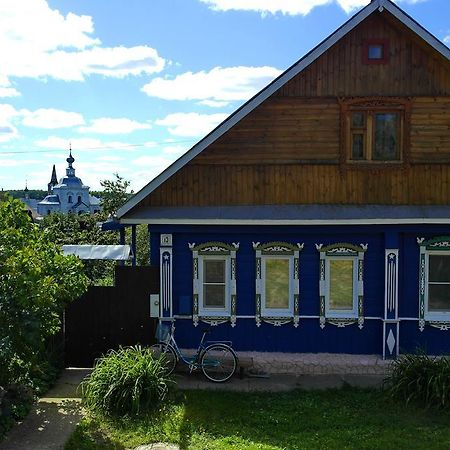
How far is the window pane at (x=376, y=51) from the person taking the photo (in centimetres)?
1112

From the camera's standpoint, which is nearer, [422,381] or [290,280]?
[422,381]

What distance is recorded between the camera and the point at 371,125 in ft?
36.8

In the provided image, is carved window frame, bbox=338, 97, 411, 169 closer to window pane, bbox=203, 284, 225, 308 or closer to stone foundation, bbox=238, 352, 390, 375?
window pane, bbox=203, 284, 225, 308

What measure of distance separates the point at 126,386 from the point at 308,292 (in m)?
4.34

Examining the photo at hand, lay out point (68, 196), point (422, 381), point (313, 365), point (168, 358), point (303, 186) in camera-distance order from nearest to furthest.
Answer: point (422, 381) < point (168, 358) < point (313, 365) < point (303, 186) < point (68, 196)

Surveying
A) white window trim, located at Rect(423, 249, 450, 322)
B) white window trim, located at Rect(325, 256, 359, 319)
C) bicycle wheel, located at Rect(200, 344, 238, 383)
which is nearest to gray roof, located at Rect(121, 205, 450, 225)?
white window trim, located at Rect(423, 249, 450, 322)

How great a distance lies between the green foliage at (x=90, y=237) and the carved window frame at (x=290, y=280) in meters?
6.05

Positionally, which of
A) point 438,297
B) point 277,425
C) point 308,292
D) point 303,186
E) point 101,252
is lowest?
point 277,425

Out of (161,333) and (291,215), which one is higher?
(291,215)

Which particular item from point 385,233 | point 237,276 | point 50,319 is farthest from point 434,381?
point 50,319

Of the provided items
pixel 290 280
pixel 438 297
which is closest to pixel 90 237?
pixel 290 280

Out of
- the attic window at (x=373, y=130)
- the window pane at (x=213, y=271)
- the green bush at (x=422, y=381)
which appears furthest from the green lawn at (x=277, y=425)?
the attic window at (x=373, y=130)

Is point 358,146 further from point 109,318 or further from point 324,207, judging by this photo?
point 109,318

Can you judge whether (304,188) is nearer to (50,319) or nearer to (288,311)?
(288,311)
